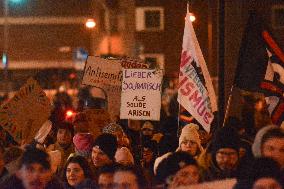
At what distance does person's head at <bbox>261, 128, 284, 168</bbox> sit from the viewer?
6.56m

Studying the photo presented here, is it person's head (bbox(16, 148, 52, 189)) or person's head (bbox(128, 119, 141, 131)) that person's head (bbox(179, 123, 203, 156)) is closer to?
person's head (bbox(16, 148, 52, 189))

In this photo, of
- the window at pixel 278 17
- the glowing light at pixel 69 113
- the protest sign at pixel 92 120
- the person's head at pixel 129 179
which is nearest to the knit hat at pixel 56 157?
the protest sign at pixel 92 120

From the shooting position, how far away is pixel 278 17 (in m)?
40.9

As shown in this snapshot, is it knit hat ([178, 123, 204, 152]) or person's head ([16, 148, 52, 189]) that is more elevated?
person's head ([16, 148, 52, 189])

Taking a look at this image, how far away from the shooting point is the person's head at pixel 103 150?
322 inches

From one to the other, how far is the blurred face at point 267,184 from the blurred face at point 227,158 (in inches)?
72.9

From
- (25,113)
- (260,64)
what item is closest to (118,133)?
(25,113)

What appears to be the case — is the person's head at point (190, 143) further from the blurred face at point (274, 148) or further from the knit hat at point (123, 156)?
the blurred face at point (274, 148)

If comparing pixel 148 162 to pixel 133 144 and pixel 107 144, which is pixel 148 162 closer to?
pixel 107 144

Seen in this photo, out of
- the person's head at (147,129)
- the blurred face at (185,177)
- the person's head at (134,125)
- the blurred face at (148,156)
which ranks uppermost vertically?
the blurred face at (185,177)

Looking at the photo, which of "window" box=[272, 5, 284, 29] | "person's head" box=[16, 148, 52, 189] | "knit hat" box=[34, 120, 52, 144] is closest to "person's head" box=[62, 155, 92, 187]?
"person's head" box=[16, 148, 52, 189]

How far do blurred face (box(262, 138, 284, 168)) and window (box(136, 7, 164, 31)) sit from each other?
36.6m

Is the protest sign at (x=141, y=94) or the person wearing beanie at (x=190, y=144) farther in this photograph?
the protest sign at (x=141, y=94)

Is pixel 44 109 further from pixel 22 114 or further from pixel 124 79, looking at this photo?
pixel 124 79
